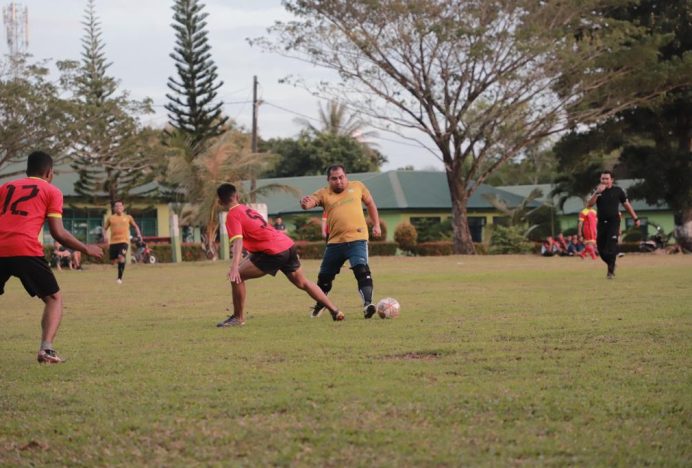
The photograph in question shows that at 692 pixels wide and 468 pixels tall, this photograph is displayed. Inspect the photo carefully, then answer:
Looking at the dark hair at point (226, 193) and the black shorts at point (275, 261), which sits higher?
the dark hair at point (226, 193)

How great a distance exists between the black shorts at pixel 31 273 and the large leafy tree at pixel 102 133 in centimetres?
3676

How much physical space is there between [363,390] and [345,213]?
5789 millimetres

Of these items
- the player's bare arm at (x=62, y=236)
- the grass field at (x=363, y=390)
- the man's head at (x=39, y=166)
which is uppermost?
the man's head at (x=39, y=166)

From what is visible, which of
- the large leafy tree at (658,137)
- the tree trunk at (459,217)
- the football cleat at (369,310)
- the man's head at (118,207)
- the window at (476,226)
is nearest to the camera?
the football cleat at (369,310)

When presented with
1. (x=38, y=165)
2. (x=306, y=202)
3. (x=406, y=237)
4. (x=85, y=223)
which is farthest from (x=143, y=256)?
(x=38, y=165)

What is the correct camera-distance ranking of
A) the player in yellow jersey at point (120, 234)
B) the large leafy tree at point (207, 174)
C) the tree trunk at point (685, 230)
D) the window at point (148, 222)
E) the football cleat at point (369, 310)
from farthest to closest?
the window at point (148, 222)
the large leafy tree at point (207, 174)
the tree trunk at point (685, 230)
the player in yellow jersey at point (120, 234)
the football cleat at point (369, 310)

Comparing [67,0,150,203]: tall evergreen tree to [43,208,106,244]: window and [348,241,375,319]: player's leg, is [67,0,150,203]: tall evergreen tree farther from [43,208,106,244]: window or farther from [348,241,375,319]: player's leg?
[348,241,375,319]: player's leg

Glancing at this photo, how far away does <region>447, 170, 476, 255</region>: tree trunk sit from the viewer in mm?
45156

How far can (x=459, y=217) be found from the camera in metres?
45.6

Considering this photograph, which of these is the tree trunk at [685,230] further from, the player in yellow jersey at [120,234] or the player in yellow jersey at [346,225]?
the player in yellow jersey at [346,225]

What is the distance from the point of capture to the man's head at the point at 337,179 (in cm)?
1224

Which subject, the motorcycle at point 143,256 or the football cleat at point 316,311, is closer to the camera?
the football cleat at point 316,311

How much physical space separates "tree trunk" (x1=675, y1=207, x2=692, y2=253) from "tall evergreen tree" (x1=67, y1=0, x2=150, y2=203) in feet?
83.3

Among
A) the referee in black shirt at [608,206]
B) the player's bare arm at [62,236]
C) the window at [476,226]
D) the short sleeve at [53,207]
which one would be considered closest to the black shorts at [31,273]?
the player's bare arm at [62,236]
